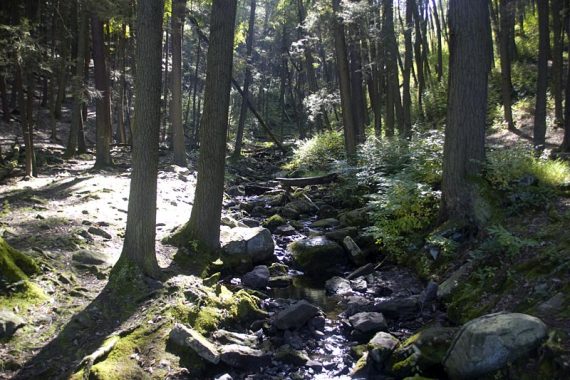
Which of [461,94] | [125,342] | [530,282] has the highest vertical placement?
[461,94]

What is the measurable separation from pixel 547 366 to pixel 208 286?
17.3 ft

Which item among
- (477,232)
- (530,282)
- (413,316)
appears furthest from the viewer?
(477,232)

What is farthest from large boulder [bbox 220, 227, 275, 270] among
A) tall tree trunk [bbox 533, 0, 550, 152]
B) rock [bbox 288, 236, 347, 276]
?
tall tree trunk [bbox 533, 0, 550, 152]

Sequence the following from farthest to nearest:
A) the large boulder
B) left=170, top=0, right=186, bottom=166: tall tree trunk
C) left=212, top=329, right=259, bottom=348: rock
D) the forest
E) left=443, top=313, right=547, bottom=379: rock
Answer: left=170, top=0, right=186, bottom=166: tall tree trunk < the large boulder < left=212, top=329, right=259, bottom=348: rock < the forest < left=443, top=313, right=547, bottom=379: rock

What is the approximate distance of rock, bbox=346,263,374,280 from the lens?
1011 cm

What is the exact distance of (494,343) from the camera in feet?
16.6

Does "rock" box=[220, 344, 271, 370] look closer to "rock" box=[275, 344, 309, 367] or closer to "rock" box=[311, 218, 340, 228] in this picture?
"rock" box=[275, 344, 309, 367]

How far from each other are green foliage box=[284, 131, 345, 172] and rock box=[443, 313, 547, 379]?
1586cm

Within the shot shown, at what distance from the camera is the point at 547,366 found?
4.70 m

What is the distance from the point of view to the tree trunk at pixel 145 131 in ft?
23.6

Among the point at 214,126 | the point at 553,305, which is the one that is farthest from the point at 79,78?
the point at 553,305

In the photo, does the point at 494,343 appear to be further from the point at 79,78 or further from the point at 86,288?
the point at 79,78

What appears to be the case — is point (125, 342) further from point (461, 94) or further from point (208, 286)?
point (461, 94)

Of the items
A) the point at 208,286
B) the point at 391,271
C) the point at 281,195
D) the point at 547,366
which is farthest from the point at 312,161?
the point at 547,366
